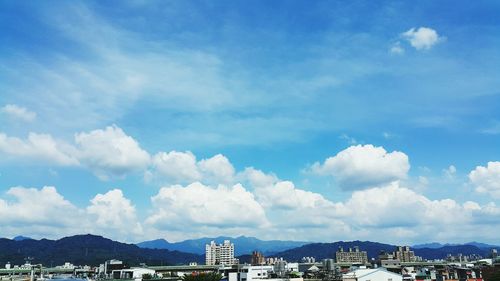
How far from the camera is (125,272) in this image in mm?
166500

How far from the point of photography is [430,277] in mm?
117688

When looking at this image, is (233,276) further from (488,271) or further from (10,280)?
(10,280)

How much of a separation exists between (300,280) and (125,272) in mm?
91353

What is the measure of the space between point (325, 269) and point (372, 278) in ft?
60.0

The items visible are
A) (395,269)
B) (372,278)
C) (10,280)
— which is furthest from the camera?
(10,280)

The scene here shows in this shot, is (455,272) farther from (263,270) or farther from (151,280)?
(151,280)

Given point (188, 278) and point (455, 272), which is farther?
point (455, 272)

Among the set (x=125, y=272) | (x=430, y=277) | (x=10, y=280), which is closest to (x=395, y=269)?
(x=430, y=277)

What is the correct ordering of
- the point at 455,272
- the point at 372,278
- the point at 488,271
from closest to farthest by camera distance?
the point at 372,278 → the point at 488,271 → the point at 455,272

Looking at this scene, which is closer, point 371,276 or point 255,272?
point 371,276

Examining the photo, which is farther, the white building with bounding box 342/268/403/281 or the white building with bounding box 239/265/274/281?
the white building with bounding box 239/265/274/281

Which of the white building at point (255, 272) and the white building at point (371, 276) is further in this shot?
the white building at point (255, 272)

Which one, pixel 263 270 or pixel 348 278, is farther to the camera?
pixel 263 270

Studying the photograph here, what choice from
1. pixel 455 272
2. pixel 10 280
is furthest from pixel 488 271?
pixel 10 280
